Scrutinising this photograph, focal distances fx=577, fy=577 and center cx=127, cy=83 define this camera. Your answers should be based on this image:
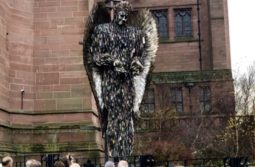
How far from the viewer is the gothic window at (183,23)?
5426cm

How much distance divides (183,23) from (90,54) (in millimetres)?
43260

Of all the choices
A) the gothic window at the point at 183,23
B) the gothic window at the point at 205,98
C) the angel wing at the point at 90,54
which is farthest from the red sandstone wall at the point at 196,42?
the angel wing at the point at 90,54

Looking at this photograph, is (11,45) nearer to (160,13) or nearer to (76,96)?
(76,96)

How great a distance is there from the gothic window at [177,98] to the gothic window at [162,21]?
23.5 ft

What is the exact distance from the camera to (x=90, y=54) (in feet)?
37.8

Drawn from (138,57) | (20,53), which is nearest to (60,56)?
(20,53)

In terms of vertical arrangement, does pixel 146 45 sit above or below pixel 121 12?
below

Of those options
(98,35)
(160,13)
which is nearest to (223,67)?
(160,13)

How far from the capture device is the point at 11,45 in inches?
775

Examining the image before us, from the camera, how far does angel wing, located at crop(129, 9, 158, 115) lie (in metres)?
11.4

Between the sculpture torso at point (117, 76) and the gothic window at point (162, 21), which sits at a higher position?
the gothic window at point (162, 21)

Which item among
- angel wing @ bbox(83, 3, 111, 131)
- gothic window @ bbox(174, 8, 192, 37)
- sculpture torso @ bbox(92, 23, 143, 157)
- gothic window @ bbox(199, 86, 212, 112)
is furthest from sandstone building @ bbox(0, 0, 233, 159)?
gothic window @ bbox(174, 8, 192, 37)

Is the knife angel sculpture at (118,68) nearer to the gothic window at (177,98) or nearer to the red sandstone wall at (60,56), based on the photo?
the red sandstone wall at (60,56)

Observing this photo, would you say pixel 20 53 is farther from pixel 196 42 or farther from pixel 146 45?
pixel 196 42
